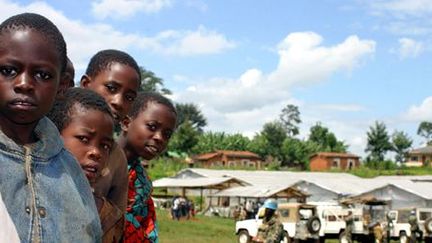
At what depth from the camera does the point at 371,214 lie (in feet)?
101

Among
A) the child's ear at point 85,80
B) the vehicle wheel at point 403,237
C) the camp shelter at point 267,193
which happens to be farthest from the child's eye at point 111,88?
the camp shelter at point 267,193

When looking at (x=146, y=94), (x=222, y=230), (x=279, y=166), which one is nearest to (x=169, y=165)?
(x=279, y=166)

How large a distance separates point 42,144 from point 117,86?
60.6 inches

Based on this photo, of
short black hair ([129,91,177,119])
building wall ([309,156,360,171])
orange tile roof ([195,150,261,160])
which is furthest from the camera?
building wall ([309,156,360,171])

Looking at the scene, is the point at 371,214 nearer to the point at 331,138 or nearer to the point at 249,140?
the point at 249,140

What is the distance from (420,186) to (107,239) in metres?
38.4

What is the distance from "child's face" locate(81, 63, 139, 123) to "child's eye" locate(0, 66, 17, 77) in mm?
1536

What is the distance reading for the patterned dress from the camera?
11.6 feet

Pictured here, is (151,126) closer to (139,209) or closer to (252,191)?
(139,209)

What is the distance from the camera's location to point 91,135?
2590 mm

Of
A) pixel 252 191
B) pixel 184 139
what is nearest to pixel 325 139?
pixel 184 139

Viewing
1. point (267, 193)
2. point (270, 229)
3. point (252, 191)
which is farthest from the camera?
point (252, 191)

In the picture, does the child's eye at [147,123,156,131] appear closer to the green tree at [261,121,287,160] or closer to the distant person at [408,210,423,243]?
the distant person at [408,210,423,243]

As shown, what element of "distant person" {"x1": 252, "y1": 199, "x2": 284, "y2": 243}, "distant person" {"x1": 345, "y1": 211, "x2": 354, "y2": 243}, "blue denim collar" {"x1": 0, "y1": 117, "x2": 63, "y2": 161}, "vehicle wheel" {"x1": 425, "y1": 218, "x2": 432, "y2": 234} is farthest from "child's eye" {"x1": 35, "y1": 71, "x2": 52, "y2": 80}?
"vehicle wheel" {"x1": 425, "y1": 218, "x2": 432, "y2": 234}
